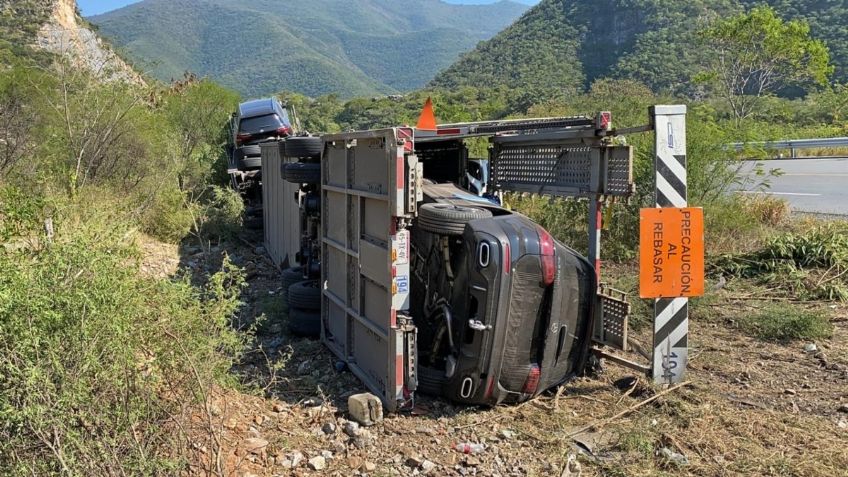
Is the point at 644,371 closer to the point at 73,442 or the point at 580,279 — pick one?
the point at 580,279

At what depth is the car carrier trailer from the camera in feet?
15.1

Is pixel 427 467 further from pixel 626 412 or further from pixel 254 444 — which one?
pixel 626 412

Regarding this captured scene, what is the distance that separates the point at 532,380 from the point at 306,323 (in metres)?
2.64

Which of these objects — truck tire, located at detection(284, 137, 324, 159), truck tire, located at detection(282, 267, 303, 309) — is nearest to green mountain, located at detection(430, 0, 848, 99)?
truck tire, located at detection(282, 267, 303, 309)

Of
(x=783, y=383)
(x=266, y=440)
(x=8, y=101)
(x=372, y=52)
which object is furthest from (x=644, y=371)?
(x=372, y=52)

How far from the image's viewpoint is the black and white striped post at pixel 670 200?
4.91m

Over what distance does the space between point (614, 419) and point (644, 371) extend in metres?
0.70

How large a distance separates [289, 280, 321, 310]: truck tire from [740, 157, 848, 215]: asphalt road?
7023 millimetres

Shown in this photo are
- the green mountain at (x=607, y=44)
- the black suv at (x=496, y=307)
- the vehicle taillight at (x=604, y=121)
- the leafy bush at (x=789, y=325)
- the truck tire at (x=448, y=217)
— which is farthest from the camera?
the green mountain at (x=607, y=44)

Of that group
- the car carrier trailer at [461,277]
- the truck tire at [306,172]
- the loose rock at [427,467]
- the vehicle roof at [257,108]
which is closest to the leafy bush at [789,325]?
the car carrier trailer at [461,277]

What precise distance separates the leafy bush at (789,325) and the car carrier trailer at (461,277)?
6.02 ft

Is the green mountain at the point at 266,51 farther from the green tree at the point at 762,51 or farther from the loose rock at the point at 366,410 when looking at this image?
the loose rock at the point at 366,410

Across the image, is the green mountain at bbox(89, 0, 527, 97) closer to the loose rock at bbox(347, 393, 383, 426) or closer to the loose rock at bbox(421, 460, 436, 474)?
the loose rock at bbox(347, 393, 383, 426)

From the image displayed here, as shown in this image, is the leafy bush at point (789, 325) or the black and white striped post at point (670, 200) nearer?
the black and white striped post at point (670, 200)
